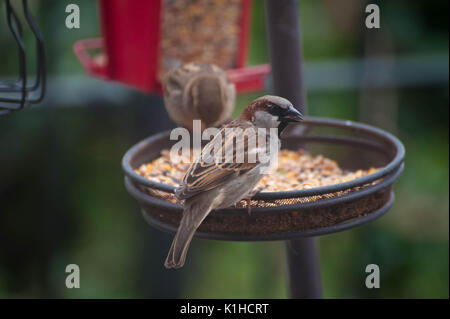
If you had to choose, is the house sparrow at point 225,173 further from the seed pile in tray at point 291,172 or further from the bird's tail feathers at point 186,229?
the seed pile in tray at point 291,172

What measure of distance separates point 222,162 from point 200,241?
2.75 meters

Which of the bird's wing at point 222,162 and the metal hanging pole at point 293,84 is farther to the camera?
the metal hanging pole at point 293,84

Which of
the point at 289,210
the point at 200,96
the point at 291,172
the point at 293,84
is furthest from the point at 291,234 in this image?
Answer: the point at 200,96

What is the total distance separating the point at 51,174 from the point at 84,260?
1.00 meters

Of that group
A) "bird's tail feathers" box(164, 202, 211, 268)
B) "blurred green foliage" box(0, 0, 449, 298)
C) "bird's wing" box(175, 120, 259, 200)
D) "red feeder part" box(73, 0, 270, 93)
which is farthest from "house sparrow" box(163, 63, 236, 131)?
"blurred green foliage" box(0, 0, 449, 298)

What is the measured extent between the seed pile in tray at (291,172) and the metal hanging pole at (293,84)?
0.92 ft

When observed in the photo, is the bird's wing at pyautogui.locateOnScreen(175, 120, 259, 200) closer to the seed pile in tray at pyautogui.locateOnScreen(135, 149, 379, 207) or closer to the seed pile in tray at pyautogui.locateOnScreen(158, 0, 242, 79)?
the seed pile in tray at pyautogui.locateOnScreen(135, 149, 379, 207)

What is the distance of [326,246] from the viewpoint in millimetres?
5297

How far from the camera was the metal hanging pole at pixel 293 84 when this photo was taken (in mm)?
2590

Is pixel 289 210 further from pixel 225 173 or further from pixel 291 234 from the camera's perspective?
pixel 225 173

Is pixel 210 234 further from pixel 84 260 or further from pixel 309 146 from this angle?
pixel 84 260

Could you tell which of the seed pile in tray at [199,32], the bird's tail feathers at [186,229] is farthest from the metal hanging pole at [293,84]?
the seed pile in tray at [199,32]

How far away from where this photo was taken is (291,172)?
276cm

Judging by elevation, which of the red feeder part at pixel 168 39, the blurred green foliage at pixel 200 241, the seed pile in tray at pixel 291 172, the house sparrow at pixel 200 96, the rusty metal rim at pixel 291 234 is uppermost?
the red feeder part at pixel 168 39
